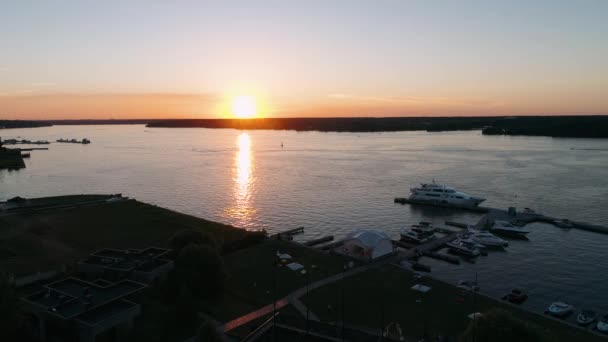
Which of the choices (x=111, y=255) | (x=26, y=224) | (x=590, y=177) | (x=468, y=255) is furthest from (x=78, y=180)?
(x=590, y=177)

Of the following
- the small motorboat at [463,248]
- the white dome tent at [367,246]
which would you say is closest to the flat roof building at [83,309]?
the white dome tent at [367,246]

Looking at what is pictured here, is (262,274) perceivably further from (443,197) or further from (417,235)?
(443,197)

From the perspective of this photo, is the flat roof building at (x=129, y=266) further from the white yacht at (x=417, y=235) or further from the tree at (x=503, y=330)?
the white yacht at (x=417, y=235)

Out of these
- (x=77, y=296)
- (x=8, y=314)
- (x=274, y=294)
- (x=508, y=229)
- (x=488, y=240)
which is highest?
(x=8, y=314)

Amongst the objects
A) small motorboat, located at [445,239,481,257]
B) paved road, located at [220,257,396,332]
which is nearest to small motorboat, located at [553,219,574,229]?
small motorboat, located at [445,239,481,257]

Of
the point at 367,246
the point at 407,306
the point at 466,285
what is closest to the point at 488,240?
the point at 466,285
